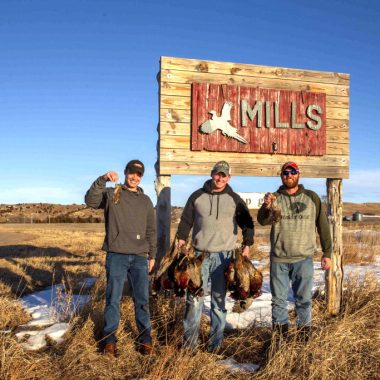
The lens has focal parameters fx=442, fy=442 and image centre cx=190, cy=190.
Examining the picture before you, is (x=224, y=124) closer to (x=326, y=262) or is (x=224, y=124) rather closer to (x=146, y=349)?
(x=326, y=262)

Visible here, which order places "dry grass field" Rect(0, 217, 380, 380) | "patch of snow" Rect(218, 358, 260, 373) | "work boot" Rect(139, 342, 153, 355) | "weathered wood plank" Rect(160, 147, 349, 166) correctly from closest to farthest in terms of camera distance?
"dry grass field" Rect(0, 217, 380, 380)
"patch of snow" Rect(218, 358, 260, 373)
"work boot" Rect(139, 342, 153, 355)
"weathered wood plank" Rect(160, 147, 349, 166)

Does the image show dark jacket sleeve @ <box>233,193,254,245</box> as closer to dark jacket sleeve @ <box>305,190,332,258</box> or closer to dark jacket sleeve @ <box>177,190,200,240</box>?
dark jacket sleeve @ <box>177,190,200,240</box>

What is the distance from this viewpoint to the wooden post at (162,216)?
6.40m

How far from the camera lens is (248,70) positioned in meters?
6.96

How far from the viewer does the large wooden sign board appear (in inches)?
259

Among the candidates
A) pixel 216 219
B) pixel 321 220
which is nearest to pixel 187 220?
pixel 216 219

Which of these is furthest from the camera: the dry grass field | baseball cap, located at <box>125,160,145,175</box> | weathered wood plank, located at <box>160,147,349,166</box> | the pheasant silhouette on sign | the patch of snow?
the pheasant silhouette on sign

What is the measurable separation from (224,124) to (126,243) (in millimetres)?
2664

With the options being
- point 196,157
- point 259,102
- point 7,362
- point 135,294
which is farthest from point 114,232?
point 259,102

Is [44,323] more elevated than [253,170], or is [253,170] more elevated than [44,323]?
[253,170]

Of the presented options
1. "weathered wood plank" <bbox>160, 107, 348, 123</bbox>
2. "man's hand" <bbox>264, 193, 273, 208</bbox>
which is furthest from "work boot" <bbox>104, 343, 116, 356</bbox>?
"weathered wood plank" <bbox>160, 107, 348, 123</bbox>

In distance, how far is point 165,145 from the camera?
21.3ft

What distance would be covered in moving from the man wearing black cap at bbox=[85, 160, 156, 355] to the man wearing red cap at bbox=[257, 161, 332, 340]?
1.44m

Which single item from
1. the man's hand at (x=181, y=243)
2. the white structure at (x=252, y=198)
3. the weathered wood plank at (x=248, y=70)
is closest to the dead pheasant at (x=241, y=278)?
the man's hand at (x=181, y=243)
